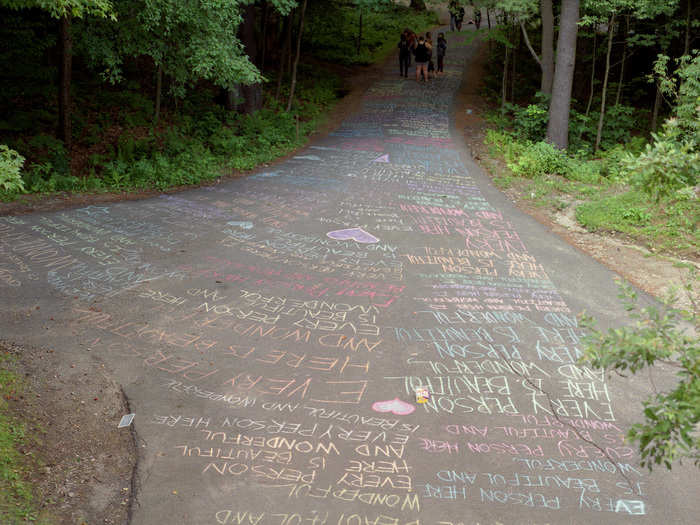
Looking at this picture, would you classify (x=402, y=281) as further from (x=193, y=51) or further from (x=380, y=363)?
(x=193, y=51)

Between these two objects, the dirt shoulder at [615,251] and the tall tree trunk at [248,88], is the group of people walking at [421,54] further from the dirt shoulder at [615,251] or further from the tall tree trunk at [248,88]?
the dirt shoulder at [615,251]

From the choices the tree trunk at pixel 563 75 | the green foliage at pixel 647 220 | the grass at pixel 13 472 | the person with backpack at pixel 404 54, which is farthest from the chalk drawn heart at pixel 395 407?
the person with backpack at pixel 404 54

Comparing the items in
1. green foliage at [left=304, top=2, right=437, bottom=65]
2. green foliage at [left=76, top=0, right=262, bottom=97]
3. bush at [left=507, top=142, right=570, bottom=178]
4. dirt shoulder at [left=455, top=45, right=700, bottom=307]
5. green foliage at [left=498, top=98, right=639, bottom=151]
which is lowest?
dirt shoulder at [left=455, top=45, right=700, bottom=307]

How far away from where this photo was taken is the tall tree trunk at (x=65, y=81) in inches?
523

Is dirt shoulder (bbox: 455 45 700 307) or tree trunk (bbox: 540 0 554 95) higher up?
tree trunk (bbox: 540 0 554 95)

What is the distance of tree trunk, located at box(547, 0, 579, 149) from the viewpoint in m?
16.5

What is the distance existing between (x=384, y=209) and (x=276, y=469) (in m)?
8.40

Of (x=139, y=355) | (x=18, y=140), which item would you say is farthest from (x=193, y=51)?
(x=139, y=355)

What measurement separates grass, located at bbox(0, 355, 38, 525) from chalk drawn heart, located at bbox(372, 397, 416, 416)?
3556 millimetres

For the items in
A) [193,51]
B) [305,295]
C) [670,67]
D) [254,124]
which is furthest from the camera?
[670,67]

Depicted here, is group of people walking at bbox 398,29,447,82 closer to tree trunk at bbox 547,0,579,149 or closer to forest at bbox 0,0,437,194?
forest at bbox 0,0,437,194

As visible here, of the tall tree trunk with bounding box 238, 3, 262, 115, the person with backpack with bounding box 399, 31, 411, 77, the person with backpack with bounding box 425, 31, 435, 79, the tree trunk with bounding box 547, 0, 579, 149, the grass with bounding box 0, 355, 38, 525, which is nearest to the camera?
the grass with bounding box 0, 355, 38, 525

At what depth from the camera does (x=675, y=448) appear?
Result: 9.29 feet

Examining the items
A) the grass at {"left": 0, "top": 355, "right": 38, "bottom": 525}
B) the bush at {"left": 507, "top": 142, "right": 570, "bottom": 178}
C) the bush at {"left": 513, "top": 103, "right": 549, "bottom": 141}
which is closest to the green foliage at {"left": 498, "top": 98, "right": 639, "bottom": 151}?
the bush at {"left": 513, "top": 103, "right": 549, "bottom": 141}
